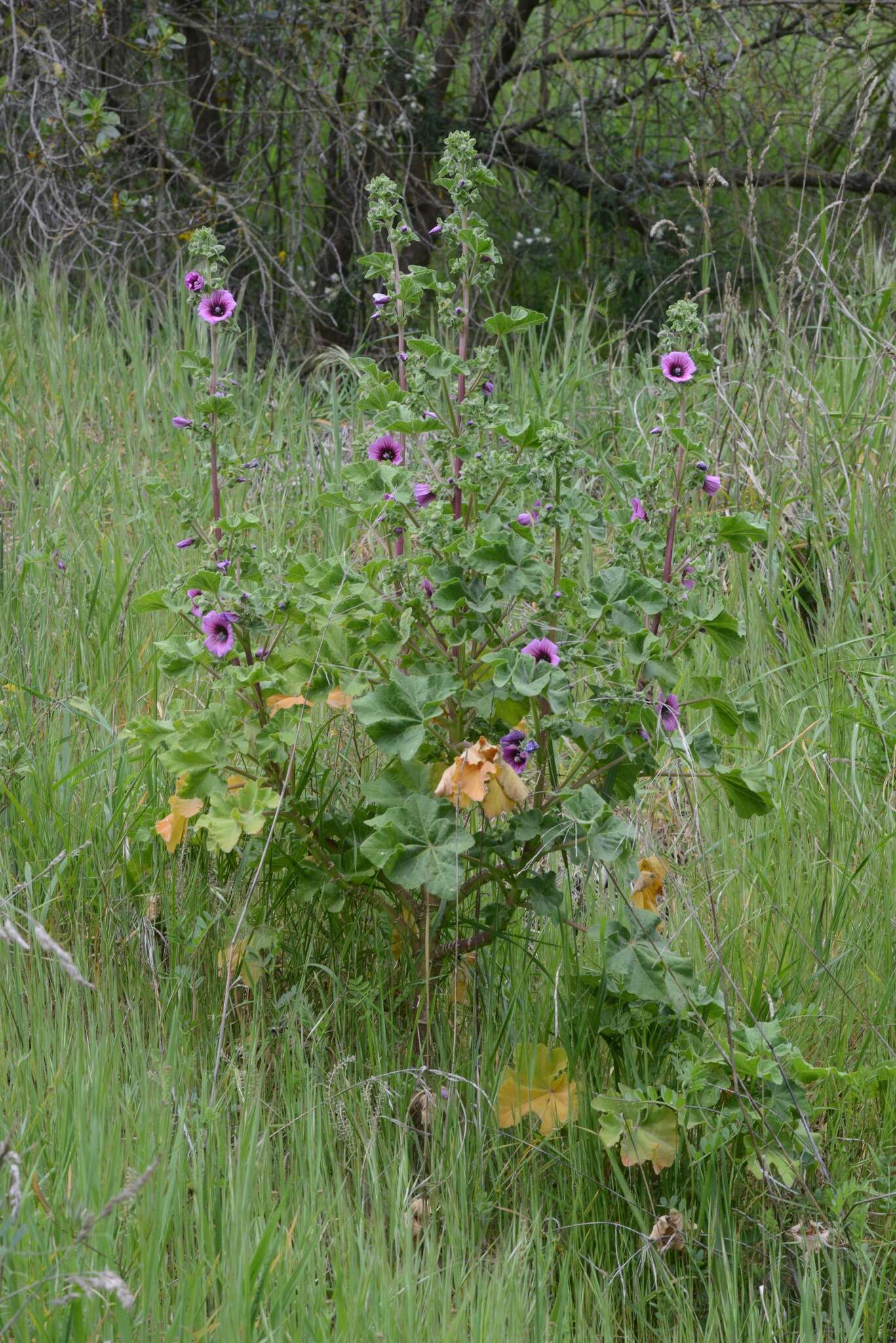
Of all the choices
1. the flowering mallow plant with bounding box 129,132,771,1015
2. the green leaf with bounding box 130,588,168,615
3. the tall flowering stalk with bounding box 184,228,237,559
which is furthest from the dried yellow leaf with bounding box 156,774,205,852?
the tall flowering stalk with bounding box 184,228,237,559

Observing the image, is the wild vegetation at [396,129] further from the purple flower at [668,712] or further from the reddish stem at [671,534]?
the purple flower at [668,712]

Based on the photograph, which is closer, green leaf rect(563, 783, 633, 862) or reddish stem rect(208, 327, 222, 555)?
green leaf rect(563, 783, 633, 862)

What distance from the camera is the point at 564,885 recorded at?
7.59 feet

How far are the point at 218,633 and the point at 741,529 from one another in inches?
29.5

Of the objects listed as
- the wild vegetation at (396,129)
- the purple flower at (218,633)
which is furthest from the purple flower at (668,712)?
the wild vegetation at (396,129)

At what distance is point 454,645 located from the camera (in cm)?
187

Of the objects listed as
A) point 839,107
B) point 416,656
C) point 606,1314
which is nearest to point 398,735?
point 416,656

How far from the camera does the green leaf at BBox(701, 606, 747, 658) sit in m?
1.82

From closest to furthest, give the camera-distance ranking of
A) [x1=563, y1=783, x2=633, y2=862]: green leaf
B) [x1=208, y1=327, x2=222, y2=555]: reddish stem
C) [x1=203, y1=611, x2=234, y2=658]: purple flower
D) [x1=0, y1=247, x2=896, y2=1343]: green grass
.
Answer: [x1=0, y1=247, x2=896, y2=1343]: green grass
[x1=563, y1=783, x2=633, y2=862]: green leaf
[x1=203, y1=611, x2=234, y2=658]: purple flower
[x1=208, y1=327, x2=222, y2=555]: reddish stem

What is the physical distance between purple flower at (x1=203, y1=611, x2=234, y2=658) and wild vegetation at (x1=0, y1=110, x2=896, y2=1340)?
1 cm

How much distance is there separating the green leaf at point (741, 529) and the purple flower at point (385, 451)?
0.49 m

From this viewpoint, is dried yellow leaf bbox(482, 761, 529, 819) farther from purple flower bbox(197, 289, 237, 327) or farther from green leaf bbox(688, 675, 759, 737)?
purple flower bbox(197, 289, 237, 327)

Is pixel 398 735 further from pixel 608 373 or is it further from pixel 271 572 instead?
pixel 608 373

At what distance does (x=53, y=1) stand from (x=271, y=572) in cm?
446
